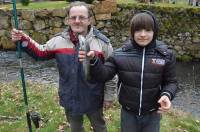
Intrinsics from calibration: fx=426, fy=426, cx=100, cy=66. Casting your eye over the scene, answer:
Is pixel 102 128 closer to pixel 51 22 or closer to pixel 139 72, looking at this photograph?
pixel 139 72

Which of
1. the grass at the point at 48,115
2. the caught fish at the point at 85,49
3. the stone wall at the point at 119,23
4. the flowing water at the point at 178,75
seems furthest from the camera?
the stone wall at the point at 119,23

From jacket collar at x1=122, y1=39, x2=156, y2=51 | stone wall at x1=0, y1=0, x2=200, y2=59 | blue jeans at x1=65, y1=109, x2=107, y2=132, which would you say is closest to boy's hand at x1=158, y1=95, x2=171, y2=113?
jacket collar at x1=122, y1=39, x2=156, y2=51

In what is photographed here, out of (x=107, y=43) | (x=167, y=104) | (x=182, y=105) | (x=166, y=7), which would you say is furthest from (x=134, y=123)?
(x=166, y=7)

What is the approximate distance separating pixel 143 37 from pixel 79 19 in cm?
64

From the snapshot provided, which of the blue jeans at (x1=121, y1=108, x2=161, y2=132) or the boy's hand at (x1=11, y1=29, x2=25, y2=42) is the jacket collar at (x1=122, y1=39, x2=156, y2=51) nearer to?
the blue jeans at (x1=121, y1=108, x2=161, y2=132)

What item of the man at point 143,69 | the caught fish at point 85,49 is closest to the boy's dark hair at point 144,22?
the man at point 143,69

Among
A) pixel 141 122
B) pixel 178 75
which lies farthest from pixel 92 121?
pixel 178 75

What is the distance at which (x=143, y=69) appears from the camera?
12.7 feet

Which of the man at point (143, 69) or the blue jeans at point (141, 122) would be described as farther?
the blue jeans at point (141, 122)

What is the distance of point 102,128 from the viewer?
447cm

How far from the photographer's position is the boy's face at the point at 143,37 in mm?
3836

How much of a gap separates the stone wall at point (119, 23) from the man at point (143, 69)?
458 inches

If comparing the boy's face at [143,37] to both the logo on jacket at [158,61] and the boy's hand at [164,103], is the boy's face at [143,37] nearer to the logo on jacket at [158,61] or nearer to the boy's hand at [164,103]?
the logo on jacket at [158,61]

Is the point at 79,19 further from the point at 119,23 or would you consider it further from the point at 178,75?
the point at 119,23
